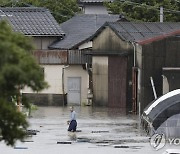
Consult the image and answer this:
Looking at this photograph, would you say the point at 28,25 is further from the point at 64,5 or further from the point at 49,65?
the point at 64,5

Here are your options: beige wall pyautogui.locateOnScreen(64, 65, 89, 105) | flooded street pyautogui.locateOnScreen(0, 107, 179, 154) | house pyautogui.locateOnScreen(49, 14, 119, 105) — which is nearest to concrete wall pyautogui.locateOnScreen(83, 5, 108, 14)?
house pyautogui.locateOnScreen(49, 14, 119, 105)

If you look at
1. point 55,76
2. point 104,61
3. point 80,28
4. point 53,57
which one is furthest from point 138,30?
point 80,28

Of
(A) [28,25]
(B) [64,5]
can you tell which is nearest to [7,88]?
(A) [28,25]

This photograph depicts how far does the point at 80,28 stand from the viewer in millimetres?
50312

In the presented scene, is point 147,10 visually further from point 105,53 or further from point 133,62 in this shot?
point 133,62

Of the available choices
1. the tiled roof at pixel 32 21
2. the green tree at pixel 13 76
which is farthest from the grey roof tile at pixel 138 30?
the green tree at pixel 13 76

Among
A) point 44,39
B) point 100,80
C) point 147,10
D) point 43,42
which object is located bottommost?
point 100,80

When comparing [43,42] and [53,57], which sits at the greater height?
[43,42]

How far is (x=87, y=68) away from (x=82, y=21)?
760 centimetres

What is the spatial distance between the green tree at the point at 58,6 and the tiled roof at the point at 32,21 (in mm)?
9636

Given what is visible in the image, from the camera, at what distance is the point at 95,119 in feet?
117

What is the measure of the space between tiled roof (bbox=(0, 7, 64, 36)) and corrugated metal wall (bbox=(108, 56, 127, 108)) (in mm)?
6714

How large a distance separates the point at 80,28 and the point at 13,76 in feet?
133

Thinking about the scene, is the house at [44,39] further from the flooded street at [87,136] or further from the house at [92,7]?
the house at [92,7]
